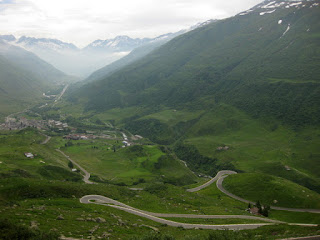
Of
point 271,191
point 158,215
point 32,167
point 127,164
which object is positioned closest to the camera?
point 158,215

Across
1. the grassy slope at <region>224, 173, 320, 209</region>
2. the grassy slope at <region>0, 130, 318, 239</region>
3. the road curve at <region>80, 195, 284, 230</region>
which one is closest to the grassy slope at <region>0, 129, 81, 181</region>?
the grassy slope at <region>0, 130, 318, 239</region>

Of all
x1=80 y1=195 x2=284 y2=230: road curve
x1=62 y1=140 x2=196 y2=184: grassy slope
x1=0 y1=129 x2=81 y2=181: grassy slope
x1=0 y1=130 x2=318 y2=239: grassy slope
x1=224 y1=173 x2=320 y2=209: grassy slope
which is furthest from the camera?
x1=62 y1=140 x2=196 y2=184: grassy slope

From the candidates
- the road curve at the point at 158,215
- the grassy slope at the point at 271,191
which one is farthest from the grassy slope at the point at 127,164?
the road curve at the point at 158,215

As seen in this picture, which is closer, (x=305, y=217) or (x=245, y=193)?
(x=305, y=217)

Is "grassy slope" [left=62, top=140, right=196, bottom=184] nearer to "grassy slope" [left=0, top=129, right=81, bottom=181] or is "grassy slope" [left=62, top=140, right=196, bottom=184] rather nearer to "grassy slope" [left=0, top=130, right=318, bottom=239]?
"grassy slope" [left=0, top=129, right=81, bottom=181]

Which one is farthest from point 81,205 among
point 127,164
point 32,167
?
point 127,164

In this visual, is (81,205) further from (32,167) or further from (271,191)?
(271,191)

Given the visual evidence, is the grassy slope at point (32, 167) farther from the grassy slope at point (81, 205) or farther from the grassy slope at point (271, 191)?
the grassy slope at point (271, 191)

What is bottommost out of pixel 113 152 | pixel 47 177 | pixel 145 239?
pixel 113 152

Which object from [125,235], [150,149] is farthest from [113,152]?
[125,235]

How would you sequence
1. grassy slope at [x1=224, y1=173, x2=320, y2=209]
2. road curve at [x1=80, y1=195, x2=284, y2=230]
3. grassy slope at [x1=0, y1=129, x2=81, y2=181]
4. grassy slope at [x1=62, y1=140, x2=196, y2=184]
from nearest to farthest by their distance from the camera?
road curve at [x1=80, y1=195, x2=284, y2=230] → grassy slope at [x1=0, y1=129, x2=81, y2=181] → grassy slope at [x1=224, y1=173, x2=320, y2=209] → grassy slope at [x1=62, y1=140, x2=196, y2=184]

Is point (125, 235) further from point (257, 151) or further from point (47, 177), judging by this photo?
point (257, 151)
